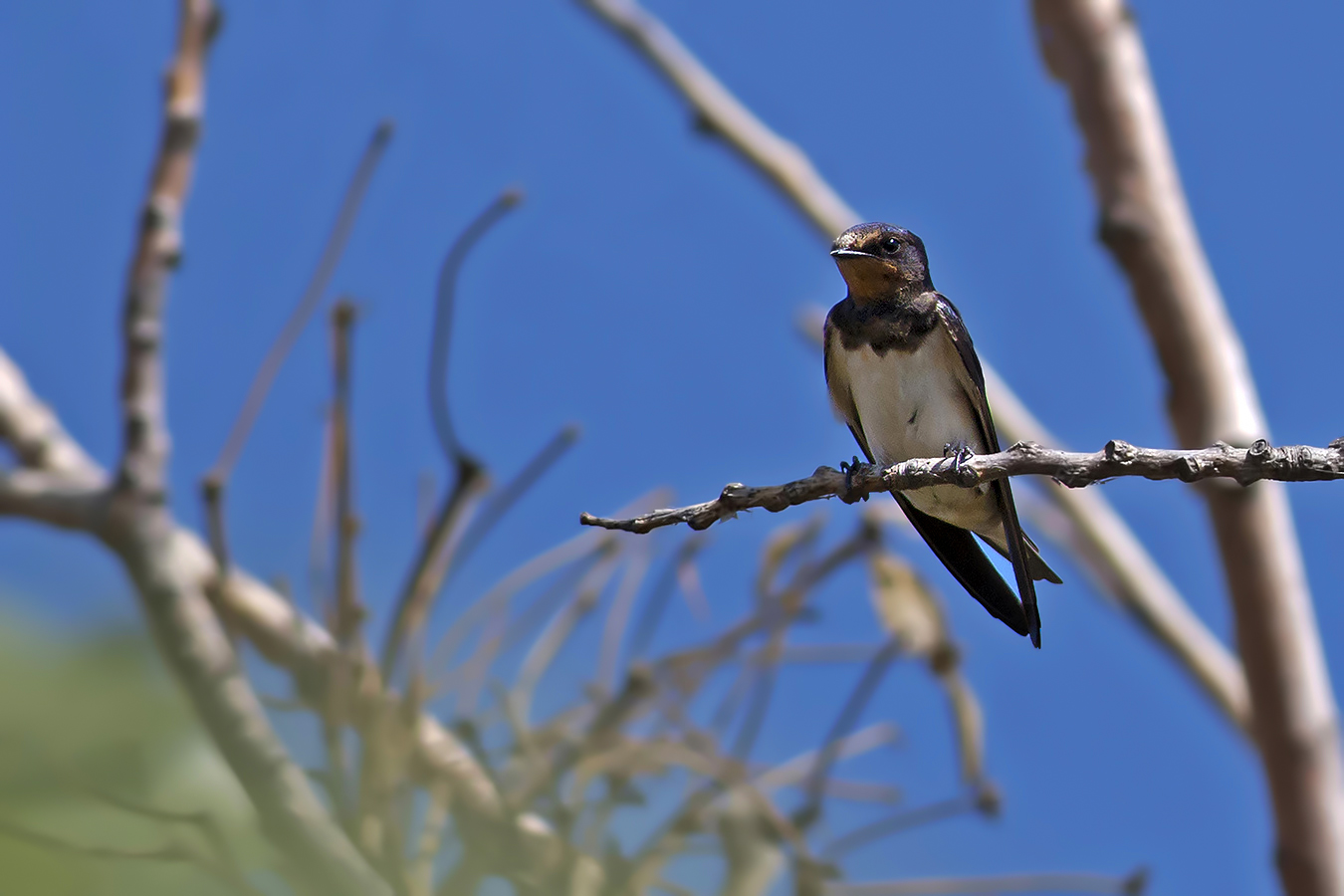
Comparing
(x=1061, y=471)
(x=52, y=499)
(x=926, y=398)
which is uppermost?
(x=926, y=398)

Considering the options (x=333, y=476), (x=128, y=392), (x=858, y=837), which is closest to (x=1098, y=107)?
(x=858, y=837)

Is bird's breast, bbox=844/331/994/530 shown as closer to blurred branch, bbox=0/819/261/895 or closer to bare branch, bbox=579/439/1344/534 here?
bare branch, bbox=579/439/1344/534

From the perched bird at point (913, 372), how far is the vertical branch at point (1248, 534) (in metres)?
0.64

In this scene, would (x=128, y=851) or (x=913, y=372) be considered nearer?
(x=128, y=851)

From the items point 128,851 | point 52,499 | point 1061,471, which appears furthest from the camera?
point 52,499

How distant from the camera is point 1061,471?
1199 mm

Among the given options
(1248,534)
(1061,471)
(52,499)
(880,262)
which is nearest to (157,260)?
(52,499)

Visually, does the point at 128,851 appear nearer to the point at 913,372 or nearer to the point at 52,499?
the point at 52,499

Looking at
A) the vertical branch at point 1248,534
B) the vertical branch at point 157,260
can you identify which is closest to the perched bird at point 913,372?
the vertical branch at point 1248,534

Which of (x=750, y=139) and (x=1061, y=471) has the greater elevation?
(x=750, y=139)

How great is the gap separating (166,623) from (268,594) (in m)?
0.40

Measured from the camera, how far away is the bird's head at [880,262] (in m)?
2.31

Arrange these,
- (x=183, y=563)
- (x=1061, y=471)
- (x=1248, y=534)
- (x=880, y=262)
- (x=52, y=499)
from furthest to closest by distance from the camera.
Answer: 1. (x=1248, y=534)
2. (x=880, y=262)
3. (x=52, y=499)
4. (x=183, y=563)
5. (x=1061, y=471)

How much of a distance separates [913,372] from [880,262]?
0.73 feet
